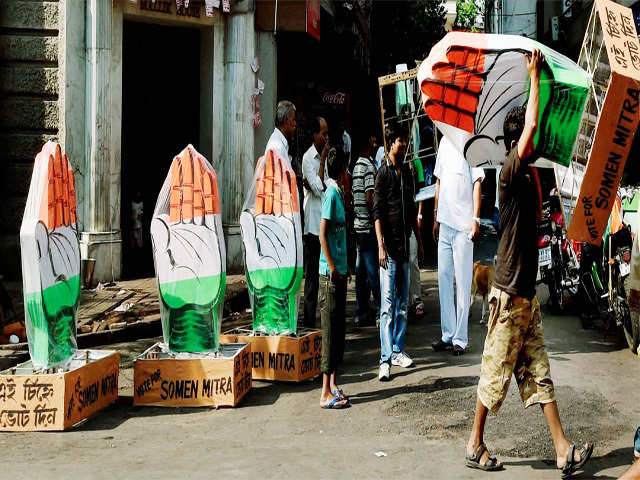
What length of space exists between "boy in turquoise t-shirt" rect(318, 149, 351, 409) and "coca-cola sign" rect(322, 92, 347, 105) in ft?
42.8

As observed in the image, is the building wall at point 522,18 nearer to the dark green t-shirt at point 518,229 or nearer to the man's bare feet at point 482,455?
the dark green t-shirt at point 518,229

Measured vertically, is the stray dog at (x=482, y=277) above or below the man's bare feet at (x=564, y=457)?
above

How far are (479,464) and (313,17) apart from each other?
34.5 ft

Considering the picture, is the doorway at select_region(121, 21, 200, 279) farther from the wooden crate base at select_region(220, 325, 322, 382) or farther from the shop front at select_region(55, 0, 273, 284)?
the wooden crate base at select_region(220, 325, 322, 382)

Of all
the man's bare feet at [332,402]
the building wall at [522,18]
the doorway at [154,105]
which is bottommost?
the man's bare feet at [332,402]

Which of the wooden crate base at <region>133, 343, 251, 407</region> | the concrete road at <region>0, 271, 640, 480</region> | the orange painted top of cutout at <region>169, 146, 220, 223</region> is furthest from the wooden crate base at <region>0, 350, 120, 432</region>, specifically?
the orange painted top of cutout at <region>169, 146, 220, 223</region>

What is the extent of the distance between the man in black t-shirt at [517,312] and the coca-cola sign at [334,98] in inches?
575

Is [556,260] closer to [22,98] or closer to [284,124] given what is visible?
[284,124]

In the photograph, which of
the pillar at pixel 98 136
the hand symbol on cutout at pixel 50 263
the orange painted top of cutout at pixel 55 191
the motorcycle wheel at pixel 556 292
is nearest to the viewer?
the hand symbol on cutout at pixel 50 263

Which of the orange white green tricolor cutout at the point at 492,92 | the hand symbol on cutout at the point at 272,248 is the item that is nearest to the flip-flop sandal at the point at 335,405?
the hand symbol on cutout at the point at 272,248

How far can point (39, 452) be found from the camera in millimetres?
5129

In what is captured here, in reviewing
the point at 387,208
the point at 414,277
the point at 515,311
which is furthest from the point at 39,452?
the point at 414,277

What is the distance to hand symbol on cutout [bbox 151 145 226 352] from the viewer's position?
21.1 ft

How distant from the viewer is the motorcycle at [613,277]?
771 centimetres
